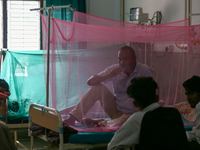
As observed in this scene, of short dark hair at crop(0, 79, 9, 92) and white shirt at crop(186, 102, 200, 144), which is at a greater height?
short dark hair at crop(0, 79, 9, 92)

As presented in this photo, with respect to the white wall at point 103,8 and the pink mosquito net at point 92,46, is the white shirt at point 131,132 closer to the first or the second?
the pink mosquito net at point 92,46

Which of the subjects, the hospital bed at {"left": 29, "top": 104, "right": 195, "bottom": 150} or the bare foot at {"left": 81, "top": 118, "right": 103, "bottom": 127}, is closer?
the hospital bed at {"left": 29, "top": 104, "right": 195, "bottom": 150}

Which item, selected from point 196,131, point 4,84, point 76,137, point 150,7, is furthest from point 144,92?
point 150,7

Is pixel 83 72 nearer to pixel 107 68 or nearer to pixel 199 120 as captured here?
pixel 107 68

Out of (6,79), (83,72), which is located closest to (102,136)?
(83,72)

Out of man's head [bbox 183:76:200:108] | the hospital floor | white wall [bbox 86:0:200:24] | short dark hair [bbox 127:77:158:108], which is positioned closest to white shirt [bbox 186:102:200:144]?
man's head [bbox 183:76:200:108]

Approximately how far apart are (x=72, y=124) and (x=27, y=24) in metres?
3.06

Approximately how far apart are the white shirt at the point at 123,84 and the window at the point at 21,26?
277 centimetres

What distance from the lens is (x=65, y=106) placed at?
248 centimetres

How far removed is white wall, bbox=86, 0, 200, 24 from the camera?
345cm

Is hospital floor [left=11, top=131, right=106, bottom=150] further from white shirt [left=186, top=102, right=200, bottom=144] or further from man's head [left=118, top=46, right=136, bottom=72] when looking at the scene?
white shirt [left=186, top=102, right=200, bottom=144]

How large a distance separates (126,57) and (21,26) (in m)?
3.08

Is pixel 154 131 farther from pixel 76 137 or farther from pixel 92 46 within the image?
pixel 92 46

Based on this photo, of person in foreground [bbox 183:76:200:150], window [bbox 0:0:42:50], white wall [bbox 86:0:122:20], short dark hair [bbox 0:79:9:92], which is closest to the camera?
person in foreground [bbox 183:76:200:150]
